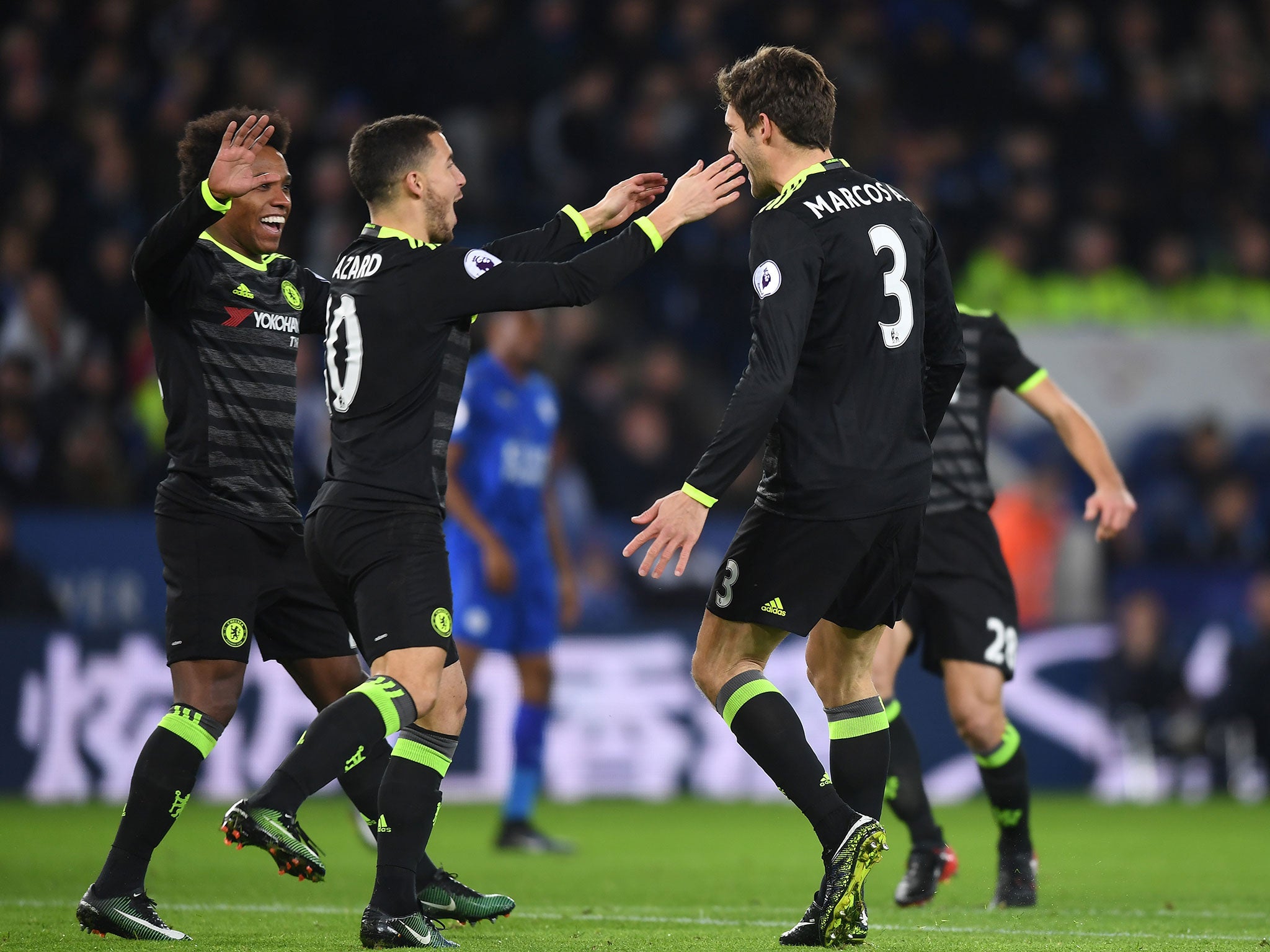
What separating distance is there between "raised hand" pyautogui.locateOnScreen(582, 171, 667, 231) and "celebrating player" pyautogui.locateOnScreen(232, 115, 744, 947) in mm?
333

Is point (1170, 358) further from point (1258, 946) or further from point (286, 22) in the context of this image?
point (1258, 946)

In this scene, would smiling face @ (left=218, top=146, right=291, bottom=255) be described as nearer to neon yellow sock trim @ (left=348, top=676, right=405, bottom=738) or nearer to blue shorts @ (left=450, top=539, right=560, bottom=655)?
neon yellow sock trim @ (left=348, top=676, right=405, bottom=738)

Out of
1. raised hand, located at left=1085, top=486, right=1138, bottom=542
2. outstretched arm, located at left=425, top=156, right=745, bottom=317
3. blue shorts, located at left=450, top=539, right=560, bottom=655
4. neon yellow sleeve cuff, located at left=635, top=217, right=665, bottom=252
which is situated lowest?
blue shorts, located at left=450, top=539, right=560, bottom=655

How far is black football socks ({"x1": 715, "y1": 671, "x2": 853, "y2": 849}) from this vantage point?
4488 millimetres

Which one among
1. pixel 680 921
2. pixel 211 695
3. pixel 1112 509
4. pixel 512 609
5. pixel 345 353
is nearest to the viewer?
pixel 345 353

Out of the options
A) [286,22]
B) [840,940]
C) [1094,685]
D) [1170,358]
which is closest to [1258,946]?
[840,940]

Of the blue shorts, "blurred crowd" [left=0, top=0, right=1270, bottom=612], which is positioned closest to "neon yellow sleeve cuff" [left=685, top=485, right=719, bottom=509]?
the blue shorts

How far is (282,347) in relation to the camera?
517cm

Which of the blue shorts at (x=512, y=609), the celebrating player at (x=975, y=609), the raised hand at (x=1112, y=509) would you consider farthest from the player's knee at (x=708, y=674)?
the blue shorts at (x=512, y=609)

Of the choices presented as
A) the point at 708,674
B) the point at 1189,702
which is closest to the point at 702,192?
the point at 708,674

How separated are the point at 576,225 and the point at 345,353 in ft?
2.83

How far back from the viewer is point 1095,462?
19.8ft

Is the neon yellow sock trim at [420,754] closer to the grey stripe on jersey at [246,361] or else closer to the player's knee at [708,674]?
the player's knee at [708,674]

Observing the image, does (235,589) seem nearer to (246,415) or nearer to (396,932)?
(246,415)
